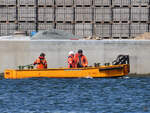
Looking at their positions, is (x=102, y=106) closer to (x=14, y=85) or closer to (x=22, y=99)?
(x=22, y=99)

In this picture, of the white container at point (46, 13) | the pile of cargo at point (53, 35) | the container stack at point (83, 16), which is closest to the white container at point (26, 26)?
the container stack at point (83, 16)

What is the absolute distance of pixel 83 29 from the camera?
3584 cm

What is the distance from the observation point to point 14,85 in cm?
2723

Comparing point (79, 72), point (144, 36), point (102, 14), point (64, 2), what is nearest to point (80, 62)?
point (79, 72)

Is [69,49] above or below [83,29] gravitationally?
below

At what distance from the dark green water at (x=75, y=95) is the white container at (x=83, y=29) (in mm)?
6158

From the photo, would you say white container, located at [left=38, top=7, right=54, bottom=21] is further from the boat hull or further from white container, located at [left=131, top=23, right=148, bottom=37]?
the boat hull

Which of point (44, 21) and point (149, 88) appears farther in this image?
point (44, 21)

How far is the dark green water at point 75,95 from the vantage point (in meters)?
19.9

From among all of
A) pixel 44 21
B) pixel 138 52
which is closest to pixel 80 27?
pixel 44 21

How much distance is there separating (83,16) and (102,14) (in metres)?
1.18

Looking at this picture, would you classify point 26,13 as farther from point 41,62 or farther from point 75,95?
point 75,95

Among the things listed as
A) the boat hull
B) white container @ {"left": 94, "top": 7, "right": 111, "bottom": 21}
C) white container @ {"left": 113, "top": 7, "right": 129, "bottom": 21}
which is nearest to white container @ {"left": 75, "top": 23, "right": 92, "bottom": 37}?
white container @ {"left": 94, "top": 7, "right": 111, "bottom": 21}

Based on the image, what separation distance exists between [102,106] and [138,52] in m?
12.4
